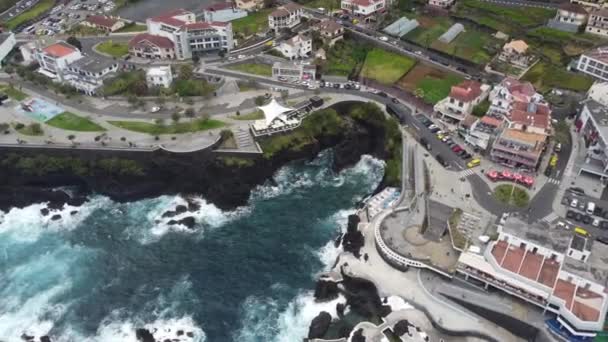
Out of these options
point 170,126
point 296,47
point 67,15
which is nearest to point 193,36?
point 296,47

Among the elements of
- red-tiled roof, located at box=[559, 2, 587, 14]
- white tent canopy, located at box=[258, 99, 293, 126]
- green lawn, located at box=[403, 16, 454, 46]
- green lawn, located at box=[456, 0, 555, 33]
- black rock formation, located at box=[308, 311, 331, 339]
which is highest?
red-tiled roof, located at box=[559, 2, 587, 14]

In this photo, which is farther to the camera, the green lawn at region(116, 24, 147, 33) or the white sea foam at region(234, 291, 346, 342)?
the green lawn at region(116, 24, 147, 33)

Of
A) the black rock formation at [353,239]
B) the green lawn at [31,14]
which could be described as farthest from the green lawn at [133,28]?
the black rock formation at [353,239]

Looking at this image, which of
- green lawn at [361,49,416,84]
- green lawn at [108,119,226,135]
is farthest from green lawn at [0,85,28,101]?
green lawn at [361,49,416,84]

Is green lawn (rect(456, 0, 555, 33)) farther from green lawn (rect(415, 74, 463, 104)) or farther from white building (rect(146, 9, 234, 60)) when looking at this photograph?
white building (rect(146, 9, 234, 60))

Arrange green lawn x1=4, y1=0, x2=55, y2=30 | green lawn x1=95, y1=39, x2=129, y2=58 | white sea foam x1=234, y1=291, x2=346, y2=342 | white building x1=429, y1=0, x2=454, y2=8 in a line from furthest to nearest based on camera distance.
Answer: green lawn x1=4, y1=0, x2=55, y2=30, white building x1=429, y1=0, x2=454, y2=8, green lawn x1=95, y1=39, x2=129, y2=58, white sea foam x1=234, y1=291, x2=346, y2=342

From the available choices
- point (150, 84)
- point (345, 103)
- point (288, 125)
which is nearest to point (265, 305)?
point (288, 125)

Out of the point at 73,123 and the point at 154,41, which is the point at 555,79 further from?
the point at 73,123
